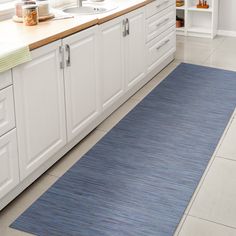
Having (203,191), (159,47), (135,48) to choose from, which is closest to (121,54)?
(135,48)

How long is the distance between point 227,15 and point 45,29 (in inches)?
145

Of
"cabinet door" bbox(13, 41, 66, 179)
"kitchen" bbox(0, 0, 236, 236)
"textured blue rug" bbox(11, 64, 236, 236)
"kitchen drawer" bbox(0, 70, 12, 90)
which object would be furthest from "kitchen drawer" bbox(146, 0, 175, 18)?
"kitchen drawer" bbox(0, 70, 12, 90)

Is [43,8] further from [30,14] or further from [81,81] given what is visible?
[81,81]

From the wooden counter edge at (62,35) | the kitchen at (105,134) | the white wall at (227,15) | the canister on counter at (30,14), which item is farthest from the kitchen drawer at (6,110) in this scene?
the white wall at (227,15)

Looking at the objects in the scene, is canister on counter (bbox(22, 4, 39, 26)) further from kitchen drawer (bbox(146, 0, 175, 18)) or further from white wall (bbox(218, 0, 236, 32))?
white wall (bbox(218, 0, 236, 32))

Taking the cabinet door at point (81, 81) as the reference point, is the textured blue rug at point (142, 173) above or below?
below

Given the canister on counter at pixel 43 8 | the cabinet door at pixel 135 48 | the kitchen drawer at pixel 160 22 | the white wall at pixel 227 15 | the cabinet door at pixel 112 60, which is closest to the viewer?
the canister on counter at pixel 43 8

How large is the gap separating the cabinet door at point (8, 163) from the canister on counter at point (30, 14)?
2.70 ft

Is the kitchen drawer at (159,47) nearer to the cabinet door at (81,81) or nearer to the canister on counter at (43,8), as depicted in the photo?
the cabinet door at (81,81)

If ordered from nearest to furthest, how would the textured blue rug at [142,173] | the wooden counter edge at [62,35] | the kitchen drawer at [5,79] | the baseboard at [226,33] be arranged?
the kitchen drawer at [5,79], the textured blue rug at [142,173], the wooden counter edge at [62,35], the baseboard at [226,33]

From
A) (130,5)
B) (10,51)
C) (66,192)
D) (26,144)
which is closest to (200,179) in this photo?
(66,192)

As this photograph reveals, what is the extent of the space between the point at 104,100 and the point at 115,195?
1.01 m

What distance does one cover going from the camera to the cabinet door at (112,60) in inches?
134

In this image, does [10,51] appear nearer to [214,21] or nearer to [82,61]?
[82,61]
